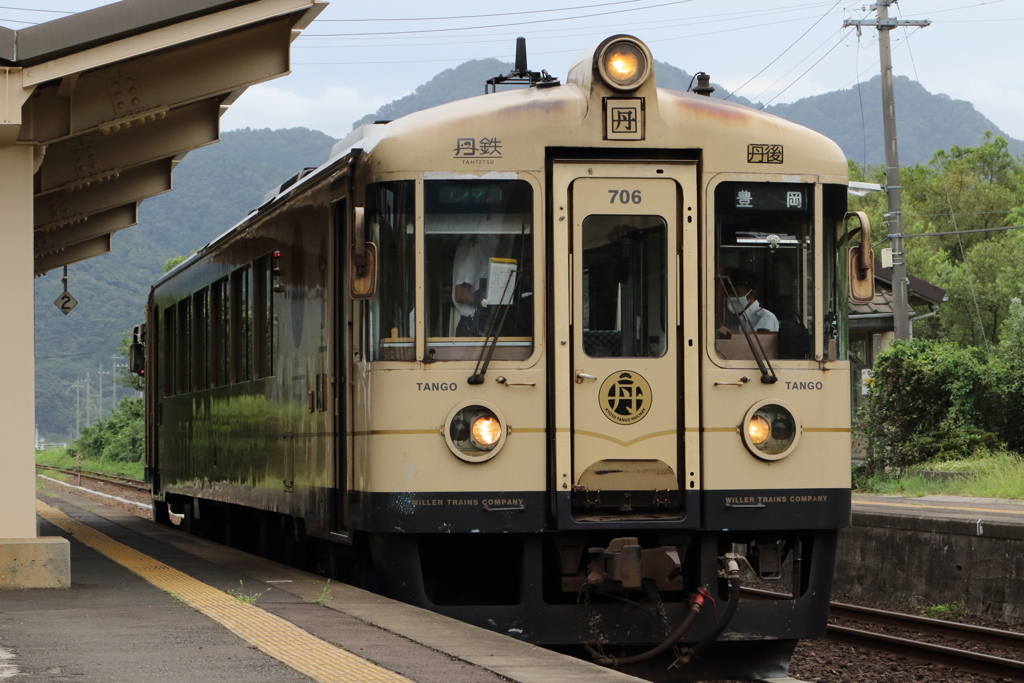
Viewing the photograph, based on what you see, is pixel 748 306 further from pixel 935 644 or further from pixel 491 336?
pixel 935 644

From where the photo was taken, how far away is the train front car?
7.50 meters

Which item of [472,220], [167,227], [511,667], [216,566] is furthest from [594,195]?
[167,227]

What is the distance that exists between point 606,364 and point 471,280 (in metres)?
0.84

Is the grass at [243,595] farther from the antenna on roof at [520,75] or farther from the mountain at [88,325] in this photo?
the mountain at [88,325]

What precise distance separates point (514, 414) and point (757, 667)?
2056mm

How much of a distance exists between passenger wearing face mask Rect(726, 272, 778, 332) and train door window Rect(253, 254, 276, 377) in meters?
3.78

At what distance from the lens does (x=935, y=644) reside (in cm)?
1024

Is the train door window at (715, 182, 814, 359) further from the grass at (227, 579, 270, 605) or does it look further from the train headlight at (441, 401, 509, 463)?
the grass at (227, 579, 270, 605)

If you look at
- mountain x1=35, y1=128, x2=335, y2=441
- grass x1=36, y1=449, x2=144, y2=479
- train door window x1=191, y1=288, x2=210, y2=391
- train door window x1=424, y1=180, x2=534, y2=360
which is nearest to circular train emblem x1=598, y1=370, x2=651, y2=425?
train door window x1=424, y1=180, x2=534, y2=360

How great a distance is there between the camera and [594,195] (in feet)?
25.2

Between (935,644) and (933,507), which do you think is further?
(933,507)

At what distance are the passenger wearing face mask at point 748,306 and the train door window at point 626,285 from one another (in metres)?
0.39

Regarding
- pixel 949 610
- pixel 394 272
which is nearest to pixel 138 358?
pixel 949 610

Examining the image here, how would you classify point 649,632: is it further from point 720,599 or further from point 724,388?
point 724,388
